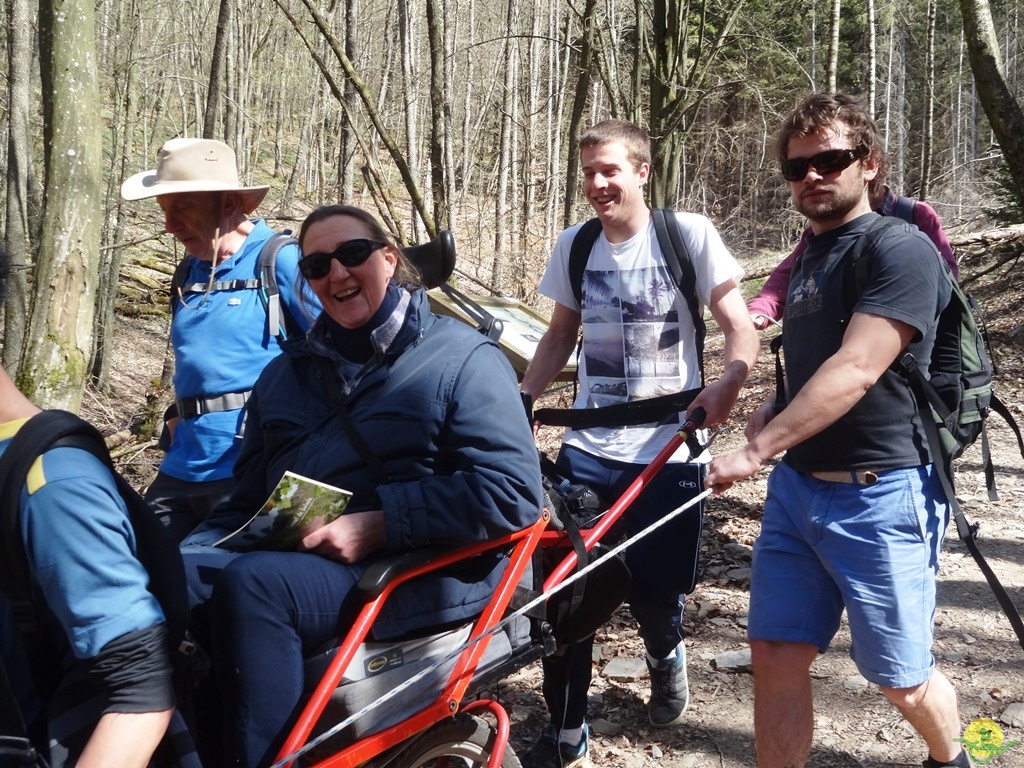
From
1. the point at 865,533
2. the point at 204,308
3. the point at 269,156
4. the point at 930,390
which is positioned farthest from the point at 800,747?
the point at 269,156

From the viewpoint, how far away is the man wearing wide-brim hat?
3.24 meters

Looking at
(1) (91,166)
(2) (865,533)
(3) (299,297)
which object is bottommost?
(2) (865,533)

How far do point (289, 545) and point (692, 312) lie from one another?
176cm

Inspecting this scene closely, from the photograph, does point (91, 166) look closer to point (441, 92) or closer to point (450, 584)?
point (441, 92)

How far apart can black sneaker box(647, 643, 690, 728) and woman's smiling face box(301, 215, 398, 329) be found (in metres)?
1.94

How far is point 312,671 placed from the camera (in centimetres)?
219

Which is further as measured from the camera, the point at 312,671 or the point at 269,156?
the point at 269,156

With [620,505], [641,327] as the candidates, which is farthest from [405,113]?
[620,505]

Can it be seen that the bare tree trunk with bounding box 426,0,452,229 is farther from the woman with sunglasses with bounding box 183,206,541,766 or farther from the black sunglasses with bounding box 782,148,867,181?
the black sunglasses with bounding box 782,148,867,181

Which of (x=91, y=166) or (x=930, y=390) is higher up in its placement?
(x=91, y=166)

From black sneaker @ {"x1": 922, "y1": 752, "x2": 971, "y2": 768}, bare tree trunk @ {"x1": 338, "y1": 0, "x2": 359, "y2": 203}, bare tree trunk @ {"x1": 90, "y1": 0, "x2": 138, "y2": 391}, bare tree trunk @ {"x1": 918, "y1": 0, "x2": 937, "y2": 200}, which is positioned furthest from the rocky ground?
bare tree trunk @ {"x1": 918, "y1": 0, "x2": 937, "y2": 200}

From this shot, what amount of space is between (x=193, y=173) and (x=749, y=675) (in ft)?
10.2

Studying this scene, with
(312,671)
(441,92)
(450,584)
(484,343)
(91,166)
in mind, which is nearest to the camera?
(312,671)

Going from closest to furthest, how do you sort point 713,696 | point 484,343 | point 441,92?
point 484,343
point 713,696
point 441,92
